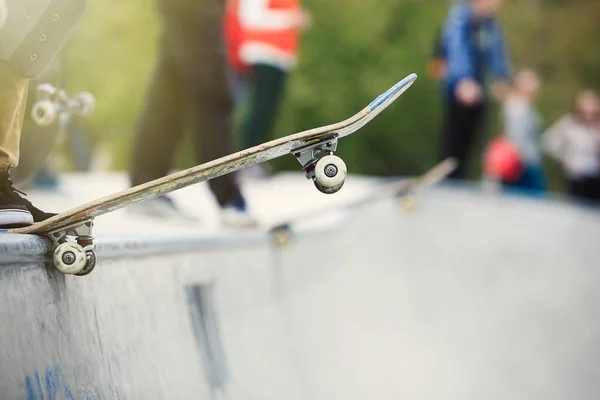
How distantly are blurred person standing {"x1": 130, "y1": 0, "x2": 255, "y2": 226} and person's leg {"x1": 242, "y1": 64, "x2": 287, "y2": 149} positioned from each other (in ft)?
5.76

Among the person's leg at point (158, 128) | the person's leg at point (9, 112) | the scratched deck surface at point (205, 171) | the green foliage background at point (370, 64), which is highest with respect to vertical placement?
the green foliage background at point (370, 64)

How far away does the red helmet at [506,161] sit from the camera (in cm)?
977

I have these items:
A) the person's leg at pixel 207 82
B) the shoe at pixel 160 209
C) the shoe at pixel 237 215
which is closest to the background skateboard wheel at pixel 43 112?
the person's leg at pixel 207 82

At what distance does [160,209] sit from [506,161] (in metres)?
5.53

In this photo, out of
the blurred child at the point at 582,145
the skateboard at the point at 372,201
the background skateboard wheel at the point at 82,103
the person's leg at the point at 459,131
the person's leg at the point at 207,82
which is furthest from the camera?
the blurred child at the point at 582,145

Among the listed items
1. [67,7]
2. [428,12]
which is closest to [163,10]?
[67,7]

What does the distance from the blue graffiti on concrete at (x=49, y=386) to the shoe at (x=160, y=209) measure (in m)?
2.90

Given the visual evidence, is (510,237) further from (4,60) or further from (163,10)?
(4,60)

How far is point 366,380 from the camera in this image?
483 centimetres

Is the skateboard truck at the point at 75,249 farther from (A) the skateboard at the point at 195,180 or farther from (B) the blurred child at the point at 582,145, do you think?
(B) the blurred child at the point at 582,145

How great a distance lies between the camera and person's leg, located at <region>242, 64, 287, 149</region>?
675cm

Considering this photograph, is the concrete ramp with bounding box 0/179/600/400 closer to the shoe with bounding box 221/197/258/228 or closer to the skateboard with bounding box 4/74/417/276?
the skateboard with bounding box 4/74/417/276

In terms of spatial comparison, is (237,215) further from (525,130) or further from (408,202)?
(525,130)

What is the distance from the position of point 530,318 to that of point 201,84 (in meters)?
2.99
